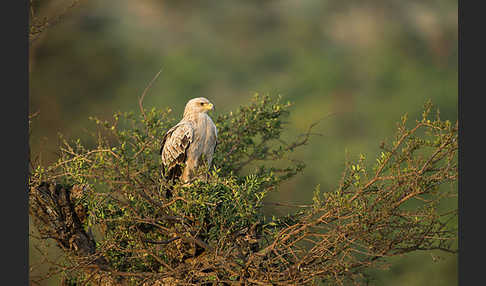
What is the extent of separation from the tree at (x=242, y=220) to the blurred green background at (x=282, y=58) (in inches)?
362

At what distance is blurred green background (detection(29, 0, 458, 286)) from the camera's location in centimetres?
1346

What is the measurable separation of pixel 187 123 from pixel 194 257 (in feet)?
3.71

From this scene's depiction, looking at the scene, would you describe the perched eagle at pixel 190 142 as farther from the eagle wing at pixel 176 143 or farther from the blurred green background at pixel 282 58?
the blurred green background at pixel 282 58

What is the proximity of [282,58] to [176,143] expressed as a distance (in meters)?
13.5

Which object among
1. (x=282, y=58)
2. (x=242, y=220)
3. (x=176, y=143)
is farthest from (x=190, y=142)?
(x=282, y=58)

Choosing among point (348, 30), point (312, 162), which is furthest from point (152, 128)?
point (348, 30)

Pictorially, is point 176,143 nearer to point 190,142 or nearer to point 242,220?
point 190,142

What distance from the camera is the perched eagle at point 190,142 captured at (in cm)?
395

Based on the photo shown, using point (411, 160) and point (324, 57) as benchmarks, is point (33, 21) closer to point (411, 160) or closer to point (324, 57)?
point (411, 160)

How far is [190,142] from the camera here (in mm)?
3971

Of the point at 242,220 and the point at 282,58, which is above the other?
the point at 282,58

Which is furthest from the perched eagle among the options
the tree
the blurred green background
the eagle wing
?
the blurred green background

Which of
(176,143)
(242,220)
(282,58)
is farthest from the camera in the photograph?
(282,58)

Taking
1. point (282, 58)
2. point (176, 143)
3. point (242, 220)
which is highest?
point (282, 58)
